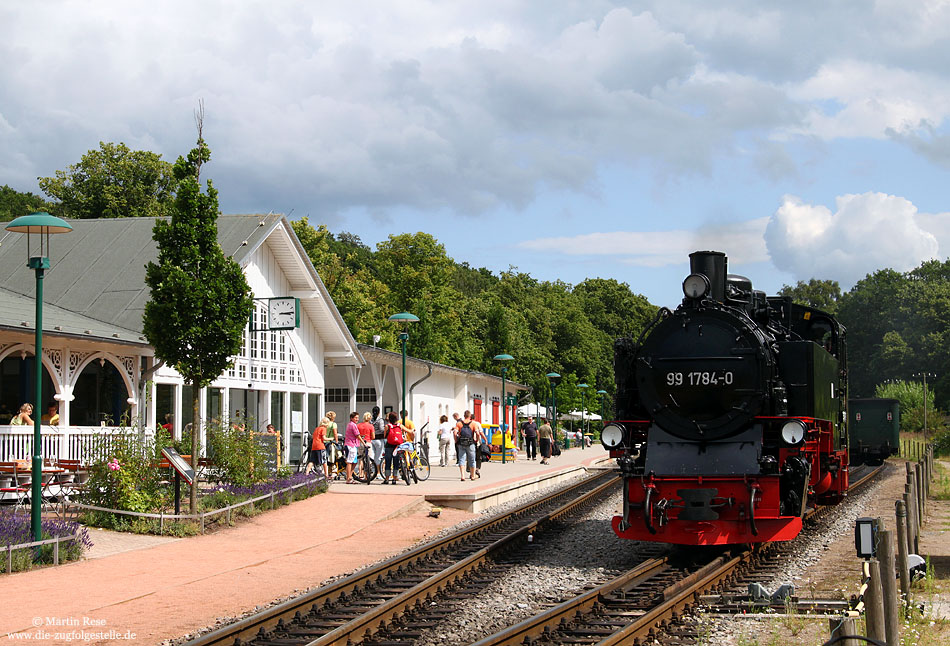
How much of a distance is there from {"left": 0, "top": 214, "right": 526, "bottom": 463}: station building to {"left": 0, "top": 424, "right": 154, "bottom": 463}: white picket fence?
0.08 feet

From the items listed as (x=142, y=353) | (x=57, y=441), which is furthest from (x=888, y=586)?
(x=142, y=353)

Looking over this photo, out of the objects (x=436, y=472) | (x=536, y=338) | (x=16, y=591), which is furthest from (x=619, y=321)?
(x=16, y=591)

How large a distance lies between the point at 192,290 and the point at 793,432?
29.7 ft

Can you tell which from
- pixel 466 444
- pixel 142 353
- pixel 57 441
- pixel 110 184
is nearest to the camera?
pixel 57 441

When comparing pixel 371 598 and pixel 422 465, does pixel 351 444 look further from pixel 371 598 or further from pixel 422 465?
pixel 371 598

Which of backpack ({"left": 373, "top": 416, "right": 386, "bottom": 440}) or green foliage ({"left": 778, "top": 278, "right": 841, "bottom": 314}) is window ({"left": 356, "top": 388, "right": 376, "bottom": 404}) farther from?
green foliage ({"left": 778, "top": 278, "right": 841, "bottom": 314})

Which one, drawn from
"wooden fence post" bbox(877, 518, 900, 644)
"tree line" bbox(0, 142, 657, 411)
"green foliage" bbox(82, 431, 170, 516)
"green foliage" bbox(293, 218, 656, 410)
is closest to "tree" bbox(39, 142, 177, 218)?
"tree line" bbox(0, 142, 657, 411)

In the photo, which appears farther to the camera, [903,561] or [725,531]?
[725,531]

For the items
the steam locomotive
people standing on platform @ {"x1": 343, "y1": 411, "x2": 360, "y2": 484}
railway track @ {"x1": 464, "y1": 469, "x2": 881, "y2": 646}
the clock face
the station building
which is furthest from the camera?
the clock face

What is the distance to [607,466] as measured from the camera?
34.3 metres

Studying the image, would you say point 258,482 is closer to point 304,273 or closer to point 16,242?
point 304,273

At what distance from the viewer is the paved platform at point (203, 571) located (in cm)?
833

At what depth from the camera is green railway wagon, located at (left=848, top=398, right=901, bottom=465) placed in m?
37.2

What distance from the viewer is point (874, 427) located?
37656mm
